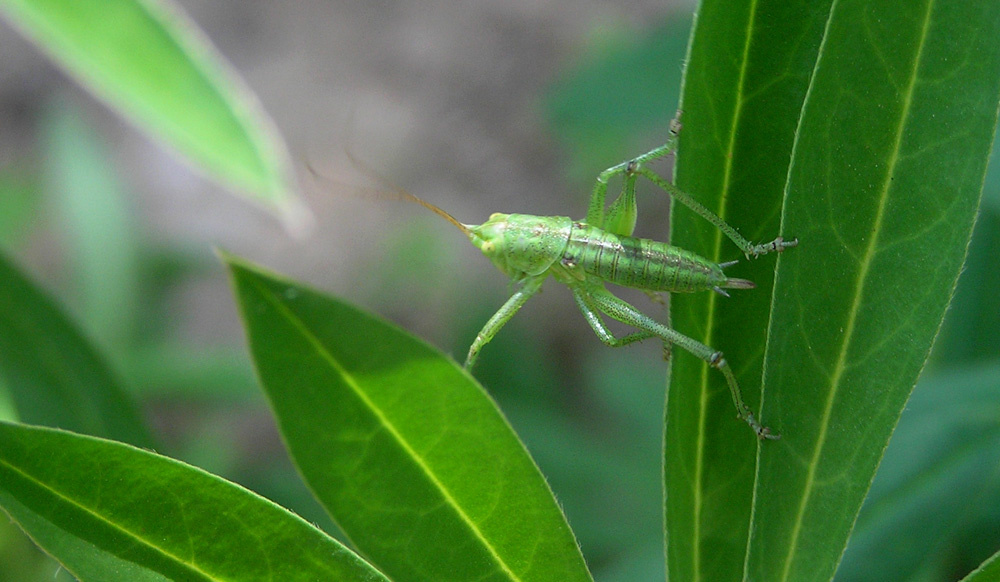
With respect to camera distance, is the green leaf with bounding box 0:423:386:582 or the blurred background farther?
the blurred background

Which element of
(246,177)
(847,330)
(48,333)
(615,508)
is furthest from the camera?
(615,508)

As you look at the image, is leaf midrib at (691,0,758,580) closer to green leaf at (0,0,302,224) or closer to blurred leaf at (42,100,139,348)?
green leaf at (0,0,302,224)

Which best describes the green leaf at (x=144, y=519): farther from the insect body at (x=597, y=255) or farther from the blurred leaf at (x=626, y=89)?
the blurred leaf at (x=626, y=89)

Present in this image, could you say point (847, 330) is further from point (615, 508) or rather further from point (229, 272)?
point (615, 508)

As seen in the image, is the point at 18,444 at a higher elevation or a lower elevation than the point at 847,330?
lower

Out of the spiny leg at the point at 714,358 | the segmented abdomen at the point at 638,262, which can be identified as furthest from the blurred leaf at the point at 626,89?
the spiny leg at the point at 714,358

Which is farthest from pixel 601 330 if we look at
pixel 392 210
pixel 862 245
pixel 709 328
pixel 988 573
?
pixel 392 210

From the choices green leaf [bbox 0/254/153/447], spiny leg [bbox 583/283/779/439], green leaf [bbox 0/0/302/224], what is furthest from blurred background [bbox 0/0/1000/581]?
green leaf [bbox 0/0/302/224]

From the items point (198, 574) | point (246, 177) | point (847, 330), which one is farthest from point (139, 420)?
point (847, 330)
